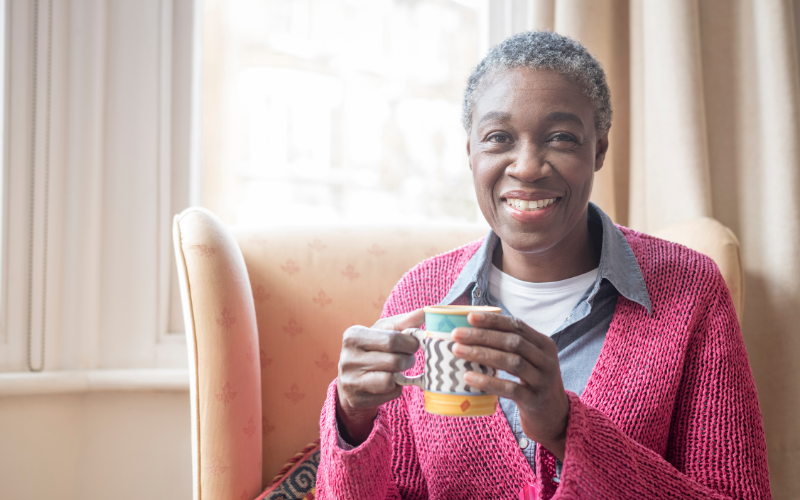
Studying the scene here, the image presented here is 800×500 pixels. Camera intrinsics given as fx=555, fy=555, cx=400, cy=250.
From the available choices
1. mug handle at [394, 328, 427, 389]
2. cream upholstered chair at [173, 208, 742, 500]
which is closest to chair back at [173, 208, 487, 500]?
cream upholstered chair at [173, 208, 742, 500]

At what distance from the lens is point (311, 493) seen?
3.66 feet

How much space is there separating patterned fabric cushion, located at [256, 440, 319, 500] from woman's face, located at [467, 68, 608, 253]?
25.1 inches

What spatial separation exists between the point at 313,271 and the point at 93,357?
2.46ft

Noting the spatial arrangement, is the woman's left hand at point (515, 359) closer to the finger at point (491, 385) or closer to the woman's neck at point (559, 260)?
the finger at point (491, 385)

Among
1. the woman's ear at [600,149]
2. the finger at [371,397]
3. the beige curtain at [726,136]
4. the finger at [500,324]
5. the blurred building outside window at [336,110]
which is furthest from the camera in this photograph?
the blurred building outside window at [336,110]

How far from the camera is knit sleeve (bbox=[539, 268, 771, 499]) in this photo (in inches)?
29.3

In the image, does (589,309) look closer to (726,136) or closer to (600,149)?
(600,149)

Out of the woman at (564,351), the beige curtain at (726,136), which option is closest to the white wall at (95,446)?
the woman at (564,351)

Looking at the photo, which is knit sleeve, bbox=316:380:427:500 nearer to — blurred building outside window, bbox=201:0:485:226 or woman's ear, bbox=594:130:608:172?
woman's ear, bbox=594:130:608:172

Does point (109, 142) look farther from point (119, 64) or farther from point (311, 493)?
point (311, 493)

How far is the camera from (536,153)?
95cm

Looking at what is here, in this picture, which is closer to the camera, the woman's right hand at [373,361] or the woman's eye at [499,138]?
the woman's right hand at [373,361]

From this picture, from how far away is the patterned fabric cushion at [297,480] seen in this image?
1105 mm

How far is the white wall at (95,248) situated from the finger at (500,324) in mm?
1218
